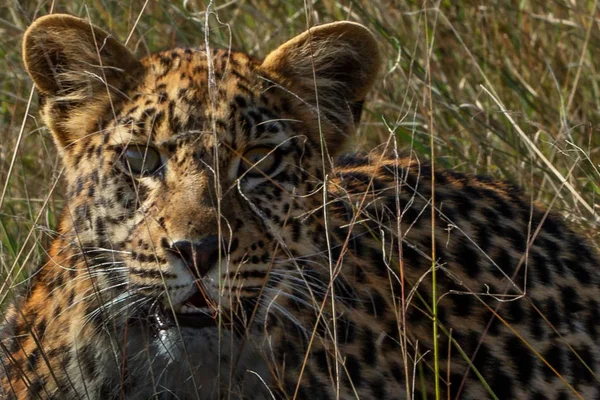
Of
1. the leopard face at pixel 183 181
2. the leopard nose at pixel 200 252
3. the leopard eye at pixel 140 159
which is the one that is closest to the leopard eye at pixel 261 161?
the leopard face at pixel 183 181

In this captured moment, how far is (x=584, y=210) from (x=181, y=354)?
94.7 inches

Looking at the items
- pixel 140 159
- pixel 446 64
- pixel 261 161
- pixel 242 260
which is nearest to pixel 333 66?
pixel 261 161

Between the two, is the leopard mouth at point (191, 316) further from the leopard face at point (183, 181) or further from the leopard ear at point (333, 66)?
the leopard ear at point (333, 66)

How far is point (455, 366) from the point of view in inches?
188

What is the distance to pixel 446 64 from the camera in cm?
737

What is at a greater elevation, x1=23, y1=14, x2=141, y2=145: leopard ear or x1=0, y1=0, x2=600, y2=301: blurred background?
x1=23, y1=14, x2=141, y2=145: leopard ear

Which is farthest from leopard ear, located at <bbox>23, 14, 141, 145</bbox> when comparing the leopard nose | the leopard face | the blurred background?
the blurred background

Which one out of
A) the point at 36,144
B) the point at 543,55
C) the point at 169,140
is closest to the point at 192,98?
the point at 169,140

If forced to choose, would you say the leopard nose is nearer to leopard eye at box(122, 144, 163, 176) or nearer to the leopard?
the leopard

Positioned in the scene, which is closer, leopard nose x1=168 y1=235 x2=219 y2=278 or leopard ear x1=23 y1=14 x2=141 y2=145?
leopard nose x1=168 y1=235 x2=219 y2=278

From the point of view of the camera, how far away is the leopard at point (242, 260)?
4109mm

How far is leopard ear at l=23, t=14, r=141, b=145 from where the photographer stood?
4535mm

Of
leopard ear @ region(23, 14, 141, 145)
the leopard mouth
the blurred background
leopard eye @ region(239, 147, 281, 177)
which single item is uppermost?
leopard ear @ region(23, 14, 141, 145)

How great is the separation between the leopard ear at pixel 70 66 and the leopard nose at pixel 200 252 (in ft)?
2.55
